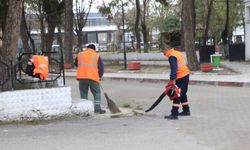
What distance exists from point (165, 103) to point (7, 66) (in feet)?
15.8

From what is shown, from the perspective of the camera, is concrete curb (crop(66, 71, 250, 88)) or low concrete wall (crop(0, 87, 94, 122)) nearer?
low concrete wall (crop(0, 87, 94, 122))

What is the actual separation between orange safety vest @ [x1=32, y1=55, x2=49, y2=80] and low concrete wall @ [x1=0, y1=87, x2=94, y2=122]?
Answer: 1.60 feet

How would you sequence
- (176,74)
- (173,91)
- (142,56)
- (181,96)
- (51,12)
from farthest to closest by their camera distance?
(51,12) → (142,56) → (181,96) → (176,74) → (173,91)

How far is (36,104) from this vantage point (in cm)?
1075

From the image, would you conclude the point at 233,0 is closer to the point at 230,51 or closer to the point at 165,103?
the point at 230,51

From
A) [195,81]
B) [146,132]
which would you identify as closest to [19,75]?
[146,132]

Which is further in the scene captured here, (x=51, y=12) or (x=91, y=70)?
(x=51, y=12)

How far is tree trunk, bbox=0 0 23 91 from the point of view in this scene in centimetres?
1131

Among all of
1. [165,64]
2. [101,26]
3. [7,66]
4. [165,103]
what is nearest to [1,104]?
[7,66]

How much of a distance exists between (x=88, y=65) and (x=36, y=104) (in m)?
1.51

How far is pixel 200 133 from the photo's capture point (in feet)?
30.1

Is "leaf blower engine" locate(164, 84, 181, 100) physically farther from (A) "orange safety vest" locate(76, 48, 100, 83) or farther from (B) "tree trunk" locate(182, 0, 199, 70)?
(B) "tree trunk" locate(182, 0, 199, 70)

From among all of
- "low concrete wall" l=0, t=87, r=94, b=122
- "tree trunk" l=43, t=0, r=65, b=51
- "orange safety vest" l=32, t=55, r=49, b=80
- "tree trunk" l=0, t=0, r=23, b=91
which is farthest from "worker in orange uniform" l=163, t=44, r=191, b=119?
"tree trunk" l=43, t=0, r=65, b=51

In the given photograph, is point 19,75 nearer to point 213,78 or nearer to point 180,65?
point 180,65
